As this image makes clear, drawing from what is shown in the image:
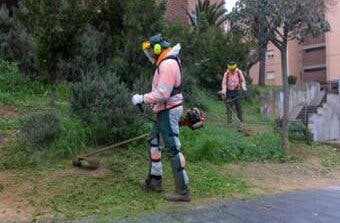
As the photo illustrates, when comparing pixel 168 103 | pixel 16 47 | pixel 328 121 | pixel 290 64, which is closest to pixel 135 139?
pixel 168 103

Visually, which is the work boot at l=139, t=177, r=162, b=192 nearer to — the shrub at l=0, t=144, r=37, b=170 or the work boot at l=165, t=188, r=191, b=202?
the work boot at l=165, t=188, r=191, b=202

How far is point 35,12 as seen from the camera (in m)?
10.8

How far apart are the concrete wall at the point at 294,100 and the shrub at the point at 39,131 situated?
13.4 meters

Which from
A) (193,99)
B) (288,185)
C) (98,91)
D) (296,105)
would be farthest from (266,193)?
(296,105)

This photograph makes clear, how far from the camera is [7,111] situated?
1130 cm

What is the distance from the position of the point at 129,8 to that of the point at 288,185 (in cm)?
452

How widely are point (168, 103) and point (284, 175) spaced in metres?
3.56

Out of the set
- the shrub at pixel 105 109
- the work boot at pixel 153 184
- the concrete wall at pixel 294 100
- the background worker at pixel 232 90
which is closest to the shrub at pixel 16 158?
the shrub at pixel 105 109

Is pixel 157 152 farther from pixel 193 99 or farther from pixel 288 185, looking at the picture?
pixel 193 99

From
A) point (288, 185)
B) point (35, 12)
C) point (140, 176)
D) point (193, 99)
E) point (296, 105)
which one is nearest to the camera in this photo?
point (140, 176)

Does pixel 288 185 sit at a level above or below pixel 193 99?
below

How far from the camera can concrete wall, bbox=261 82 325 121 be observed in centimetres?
2284

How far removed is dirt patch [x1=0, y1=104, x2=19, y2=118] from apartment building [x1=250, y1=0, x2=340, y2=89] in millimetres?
43025

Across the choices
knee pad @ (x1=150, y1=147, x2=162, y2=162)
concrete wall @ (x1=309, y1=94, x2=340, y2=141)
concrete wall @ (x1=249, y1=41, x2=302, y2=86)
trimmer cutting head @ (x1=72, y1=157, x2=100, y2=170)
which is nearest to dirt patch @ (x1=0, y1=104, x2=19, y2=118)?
trimmer cutting head @ (x1=72, y1=157, x2=100, y2=170)
